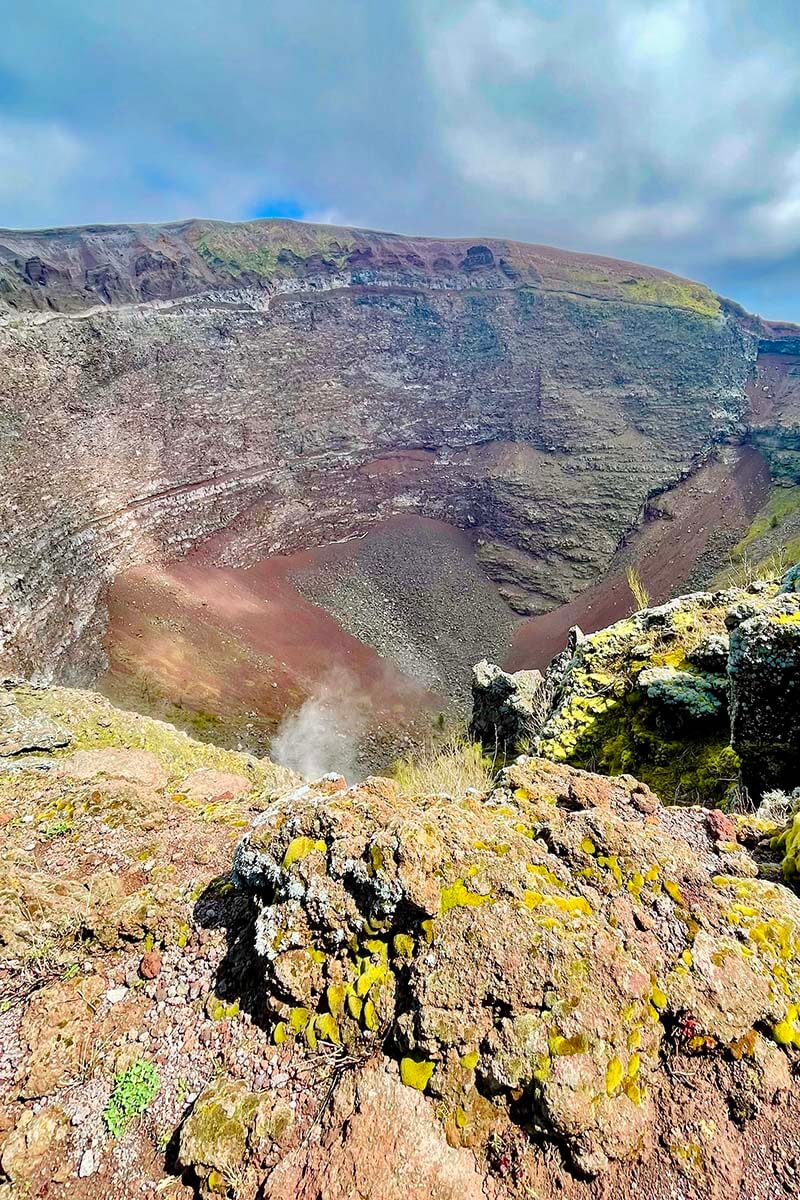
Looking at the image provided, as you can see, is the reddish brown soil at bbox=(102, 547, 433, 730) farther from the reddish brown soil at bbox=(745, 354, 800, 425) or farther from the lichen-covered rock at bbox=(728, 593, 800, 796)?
the reddish brown soil at bbox=(745, 354, 800, 425)

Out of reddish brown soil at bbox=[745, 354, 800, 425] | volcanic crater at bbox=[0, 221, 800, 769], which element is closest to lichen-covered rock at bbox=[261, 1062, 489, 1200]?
volcanic crater at bbox=[0, 221, 800, 769]

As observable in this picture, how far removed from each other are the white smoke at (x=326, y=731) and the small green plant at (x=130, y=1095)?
1907 cm

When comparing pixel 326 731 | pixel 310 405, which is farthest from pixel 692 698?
pixel 310 405

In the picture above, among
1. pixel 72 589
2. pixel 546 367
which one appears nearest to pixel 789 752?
pixel 72 589

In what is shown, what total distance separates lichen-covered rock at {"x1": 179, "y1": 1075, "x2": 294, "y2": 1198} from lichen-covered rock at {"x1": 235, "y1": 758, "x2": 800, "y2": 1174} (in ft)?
1.24

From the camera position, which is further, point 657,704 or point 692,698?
point 657,704

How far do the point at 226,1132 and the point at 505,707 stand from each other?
624 inches

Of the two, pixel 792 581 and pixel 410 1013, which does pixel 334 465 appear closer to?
pixel 792 581

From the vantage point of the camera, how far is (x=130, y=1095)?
Answer: 11.1 feet

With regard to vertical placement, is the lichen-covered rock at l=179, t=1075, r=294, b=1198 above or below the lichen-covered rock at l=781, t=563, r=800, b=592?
below

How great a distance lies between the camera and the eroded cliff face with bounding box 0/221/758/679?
33.5 m

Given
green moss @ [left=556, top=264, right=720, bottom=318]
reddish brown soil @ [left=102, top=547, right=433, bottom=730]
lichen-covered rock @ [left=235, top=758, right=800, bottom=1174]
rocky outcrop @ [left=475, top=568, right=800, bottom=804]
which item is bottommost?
reddish brown soil @ [left=102, top=547, right=433, bottom=730]

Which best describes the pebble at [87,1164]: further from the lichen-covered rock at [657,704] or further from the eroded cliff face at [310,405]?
the eroded cliff face at [310,405]

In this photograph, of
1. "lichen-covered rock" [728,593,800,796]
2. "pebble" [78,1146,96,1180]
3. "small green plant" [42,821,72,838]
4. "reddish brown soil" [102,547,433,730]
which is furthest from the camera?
→ "reddish brown soil" [102,547,433,730]
